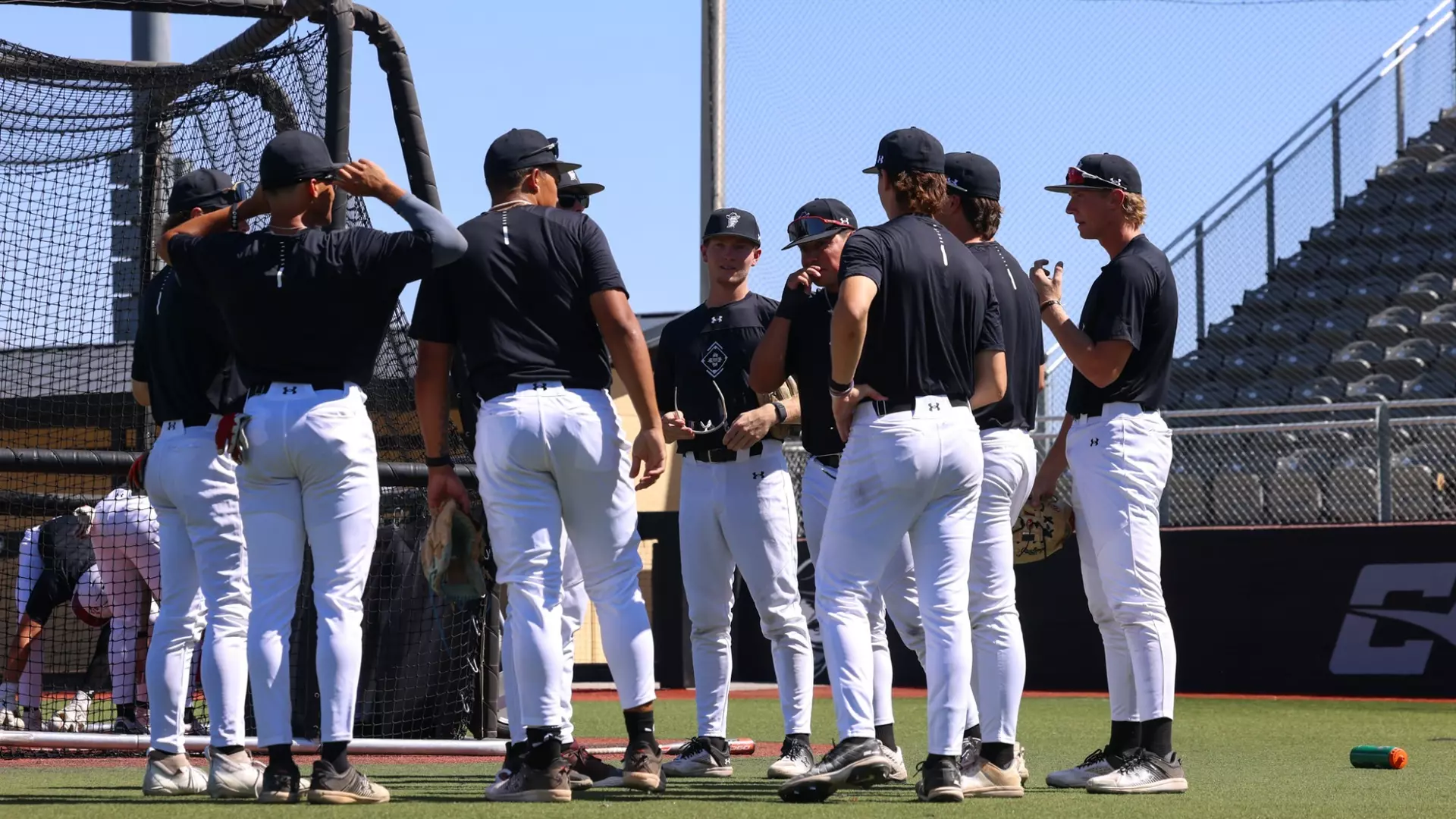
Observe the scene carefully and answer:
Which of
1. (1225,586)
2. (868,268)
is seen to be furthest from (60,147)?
(1225,586)

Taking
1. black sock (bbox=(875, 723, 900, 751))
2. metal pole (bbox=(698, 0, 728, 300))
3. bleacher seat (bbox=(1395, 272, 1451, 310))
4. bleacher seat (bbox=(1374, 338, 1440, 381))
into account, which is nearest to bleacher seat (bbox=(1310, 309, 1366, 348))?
bleacher seat (bbox=(1395, 272, 1451, 310))

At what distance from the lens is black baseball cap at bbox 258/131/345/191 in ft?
17.7

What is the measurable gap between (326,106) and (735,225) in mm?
2302

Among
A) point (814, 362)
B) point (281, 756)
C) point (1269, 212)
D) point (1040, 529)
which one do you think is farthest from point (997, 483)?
point (1269, 212)

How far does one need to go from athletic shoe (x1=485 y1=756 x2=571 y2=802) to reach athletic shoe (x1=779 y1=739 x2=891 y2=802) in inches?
26.7

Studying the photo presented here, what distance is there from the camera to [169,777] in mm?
5828

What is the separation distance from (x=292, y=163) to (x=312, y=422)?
834 millimetres

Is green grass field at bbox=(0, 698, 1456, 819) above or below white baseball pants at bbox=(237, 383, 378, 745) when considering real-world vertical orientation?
below

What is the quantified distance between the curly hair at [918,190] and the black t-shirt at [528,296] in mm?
954

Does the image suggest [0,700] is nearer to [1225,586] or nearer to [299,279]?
[299,279]

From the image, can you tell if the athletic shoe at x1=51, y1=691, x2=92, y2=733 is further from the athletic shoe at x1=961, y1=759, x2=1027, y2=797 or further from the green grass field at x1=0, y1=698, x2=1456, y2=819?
the athletic shoe at x1=961, y1=759, x2=1027, y2=797

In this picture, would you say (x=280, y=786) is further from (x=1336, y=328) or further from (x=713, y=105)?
(x=1336, y=328)

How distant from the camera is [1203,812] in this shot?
5.16 m

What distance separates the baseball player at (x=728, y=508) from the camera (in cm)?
659
